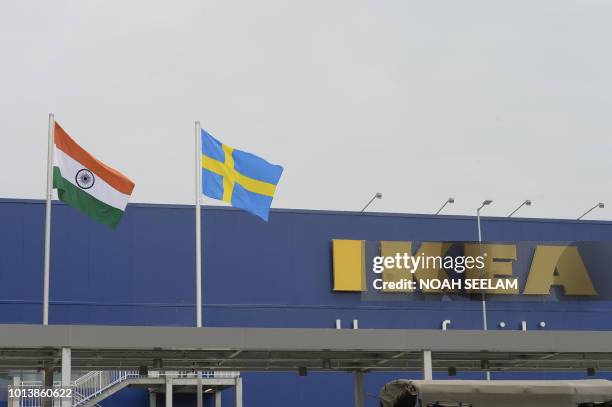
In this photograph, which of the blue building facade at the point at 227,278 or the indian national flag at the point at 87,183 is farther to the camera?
the blue building facade at the point at 227,278

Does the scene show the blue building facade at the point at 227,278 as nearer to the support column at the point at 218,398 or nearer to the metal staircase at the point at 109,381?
the support column at the point at 218,398

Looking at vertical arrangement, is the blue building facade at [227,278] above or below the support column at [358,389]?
above

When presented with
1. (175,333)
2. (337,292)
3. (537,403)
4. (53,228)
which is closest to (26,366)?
(175,333)

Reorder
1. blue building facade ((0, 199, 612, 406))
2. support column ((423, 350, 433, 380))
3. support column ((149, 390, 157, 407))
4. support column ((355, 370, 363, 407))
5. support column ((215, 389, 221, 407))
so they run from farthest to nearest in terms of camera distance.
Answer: blue building facade ((0, 199, 612, 406)) → support column ((149, 390, 157, 407)) → support column ((215, 389, 221, 407)) → support column ((355, 370, 363, 407)) → support column ((423, 350, 433, 380))

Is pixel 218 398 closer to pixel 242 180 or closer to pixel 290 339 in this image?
pixel 242 180

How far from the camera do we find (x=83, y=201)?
27.2 meters

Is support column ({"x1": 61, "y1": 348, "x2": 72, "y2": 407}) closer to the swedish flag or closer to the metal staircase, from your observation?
the swedish flag

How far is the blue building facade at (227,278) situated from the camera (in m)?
41.6

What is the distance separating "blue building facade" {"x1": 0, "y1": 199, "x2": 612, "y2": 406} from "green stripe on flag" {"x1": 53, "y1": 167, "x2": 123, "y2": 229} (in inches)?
588

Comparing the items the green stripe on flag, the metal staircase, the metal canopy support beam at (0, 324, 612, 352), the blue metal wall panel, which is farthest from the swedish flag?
the blue metal wall panel

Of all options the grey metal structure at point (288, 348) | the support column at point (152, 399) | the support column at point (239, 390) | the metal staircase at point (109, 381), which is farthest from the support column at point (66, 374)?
the support column at point (152, 399)

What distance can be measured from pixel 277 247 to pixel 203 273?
3.20 metres

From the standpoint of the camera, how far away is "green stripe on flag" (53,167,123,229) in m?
27.1

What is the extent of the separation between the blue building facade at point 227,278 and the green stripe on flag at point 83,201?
49.0 feet
